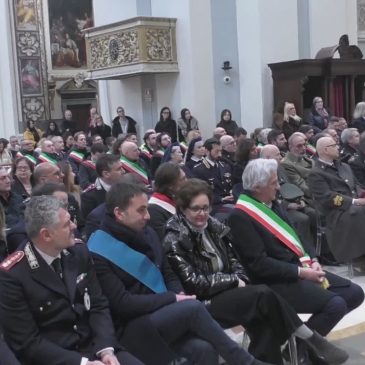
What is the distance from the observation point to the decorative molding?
19.5m

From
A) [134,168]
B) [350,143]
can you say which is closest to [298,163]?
[350,143]

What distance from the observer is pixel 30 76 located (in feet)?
65.2

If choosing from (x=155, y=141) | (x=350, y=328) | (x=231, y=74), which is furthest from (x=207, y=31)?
(x=350, y=328)

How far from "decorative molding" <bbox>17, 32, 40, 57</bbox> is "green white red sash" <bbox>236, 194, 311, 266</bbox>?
1698cm

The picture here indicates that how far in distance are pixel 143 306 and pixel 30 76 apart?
1771 centimetres

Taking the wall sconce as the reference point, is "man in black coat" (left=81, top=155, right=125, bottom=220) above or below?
below

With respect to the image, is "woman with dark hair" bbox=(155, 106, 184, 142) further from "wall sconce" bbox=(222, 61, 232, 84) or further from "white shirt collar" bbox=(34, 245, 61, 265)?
"white shirt collar" bbox=(34, 245, 61, 265)

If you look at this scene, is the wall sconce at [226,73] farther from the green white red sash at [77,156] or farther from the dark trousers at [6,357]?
the dark trousers at [6,357]

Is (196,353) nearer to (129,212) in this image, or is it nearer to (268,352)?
(268,352)

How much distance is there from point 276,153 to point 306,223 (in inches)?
29.4

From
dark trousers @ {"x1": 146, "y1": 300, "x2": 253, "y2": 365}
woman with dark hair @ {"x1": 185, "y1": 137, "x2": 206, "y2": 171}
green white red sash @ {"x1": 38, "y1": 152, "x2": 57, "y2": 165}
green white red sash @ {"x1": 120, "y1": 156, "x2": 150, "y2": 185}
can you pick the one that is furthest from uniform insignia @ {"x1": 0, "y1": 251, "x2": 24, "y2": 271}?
green white red sash @ {"x1": 38, "y1": 152, "x2": 57, "y2": 165}

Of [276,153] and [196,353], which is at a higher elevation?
[276,153]

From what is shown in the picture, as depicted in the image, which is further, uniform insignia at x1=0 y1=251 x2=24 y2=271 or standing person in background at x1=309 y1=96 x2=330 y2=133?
standing person in background at x1=309 y1=96 x2=330 y2=133

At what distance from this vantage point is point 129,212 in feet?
10.9
